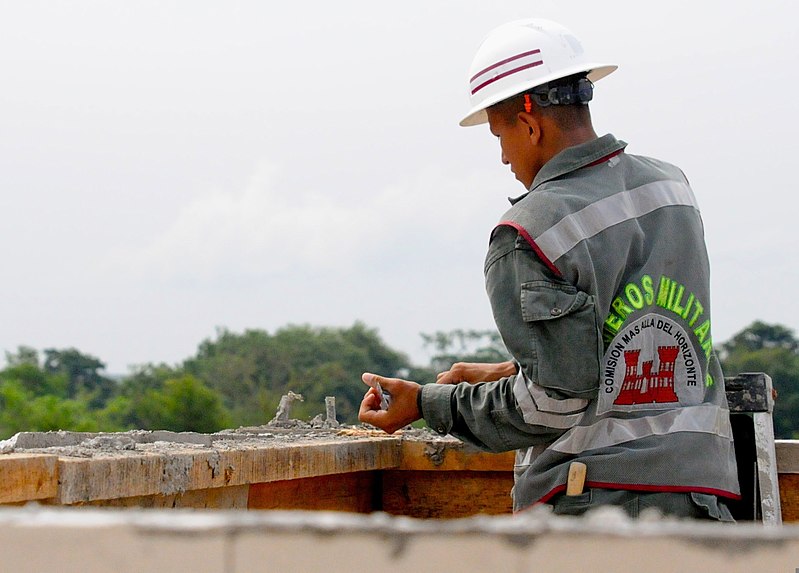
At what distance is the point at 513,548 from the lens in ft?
3.66

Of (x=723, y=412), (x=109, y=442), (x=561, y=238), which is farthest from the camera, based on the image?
(x=109, y=442)

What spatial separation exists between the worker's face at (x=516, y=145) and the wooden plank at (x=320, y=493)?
1606 millimetres

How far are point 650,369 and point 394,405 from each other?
918mm

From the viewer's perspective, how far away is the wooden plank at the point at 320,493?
4070mm

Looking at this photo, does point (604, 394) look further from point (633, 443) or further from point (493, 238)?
point (493, 238)

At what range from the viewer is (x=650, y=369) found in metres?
3.06

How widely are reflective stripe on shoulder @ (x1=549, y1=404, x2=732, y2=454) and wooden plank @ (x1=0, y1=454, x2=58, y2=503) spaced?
1.45m

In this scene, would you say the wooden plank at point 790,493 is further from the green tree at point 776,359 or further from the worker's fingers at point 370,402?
the green tree at point 776,359

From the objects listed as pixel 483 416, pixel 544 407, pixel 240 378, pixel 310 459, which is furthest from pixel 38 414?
pixel 544 407

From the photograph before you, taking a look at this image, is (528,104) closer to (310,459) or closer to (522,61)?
(522,61)

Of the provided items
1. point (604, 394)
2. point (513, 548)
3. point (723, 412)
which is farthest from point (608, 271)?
point (513, 548)

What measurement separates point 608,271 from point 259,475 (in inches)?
59.6

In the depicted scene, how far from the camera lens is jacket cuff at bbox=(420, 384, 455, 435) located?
3373 mm

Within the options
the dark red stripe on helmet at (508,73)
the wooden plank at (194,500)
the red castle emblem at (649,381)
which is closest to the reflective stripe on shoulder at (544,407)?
the red castle emblem at (649,381)
